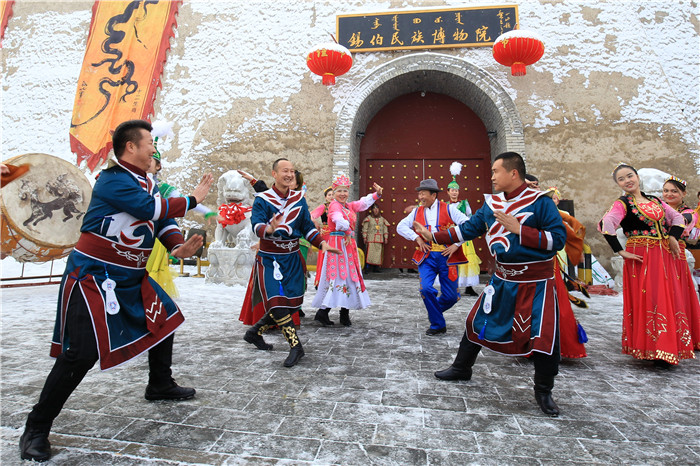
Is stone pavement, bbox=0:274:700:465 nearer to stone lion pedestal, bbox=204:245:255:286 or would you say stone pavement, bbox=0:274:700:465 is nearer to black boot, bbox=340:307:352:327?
black boot, bbox=340:307:352:327

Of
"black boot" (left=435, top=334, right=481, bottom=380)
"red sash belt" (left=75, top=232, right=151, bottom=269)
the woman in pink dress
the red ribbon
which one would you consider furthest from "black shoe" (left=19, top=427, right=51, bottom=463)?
the red ribbon

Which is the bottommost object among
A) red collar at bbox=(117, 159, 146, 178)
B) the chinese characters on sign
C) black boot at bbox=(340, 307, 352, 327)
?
black boot at bbox=(340, 307, 352, 327)

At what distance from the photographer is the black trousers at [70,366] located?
187 centimetres

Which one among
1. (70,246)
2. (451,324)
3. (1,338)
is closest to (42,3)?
(70,246)

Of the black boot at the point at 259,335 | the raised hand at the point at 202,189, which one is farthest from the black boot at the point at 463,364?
the raised hand at the point at 202,189

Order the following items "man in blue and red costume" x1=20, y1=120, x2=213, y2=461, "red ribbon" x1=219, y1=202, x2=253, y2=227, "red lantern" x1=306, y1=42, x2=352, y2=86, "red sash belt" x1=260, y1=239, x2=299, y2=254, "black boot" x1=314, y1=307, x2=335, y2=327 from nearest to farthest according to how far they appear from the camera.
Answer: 1. "man in blue and red costume" x1=20, y1=120, x2=213, y2=461
2. "red sash belt" x1=260, y1=239, x2=299, y2=254
3. "black boot" x1=314, y1=307, x2=335, y2=327
4. "red ribbon" x1=219, y1=202, x2=253, y2=227
5. "red lantern" x1=306, y1=42, x2=352, y2=86

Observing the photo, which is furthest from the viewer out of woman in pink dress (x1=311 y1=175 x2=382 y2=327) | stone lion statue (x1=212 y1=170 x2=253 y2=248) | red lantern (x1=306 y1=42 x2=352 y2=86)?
red lantern (x1=306 y1=42 x2=352 y2=86)

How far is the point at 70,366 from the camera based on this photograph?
192cm

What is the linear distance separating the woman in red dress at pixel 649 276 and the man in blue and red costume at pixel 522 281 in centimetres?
Answer: 139

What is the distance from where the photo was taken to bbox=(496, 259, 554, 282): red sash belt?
247 centimetres

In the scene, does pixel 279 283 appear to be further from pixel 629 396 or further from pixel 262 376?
pixel 629 396

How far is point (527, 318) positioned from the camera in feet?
7.98

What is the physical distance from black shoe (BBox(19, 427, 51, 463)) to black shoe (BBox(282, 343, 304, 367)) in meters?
1.55

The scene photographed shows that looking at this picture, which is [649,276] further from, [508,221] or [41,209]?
[41,209]
